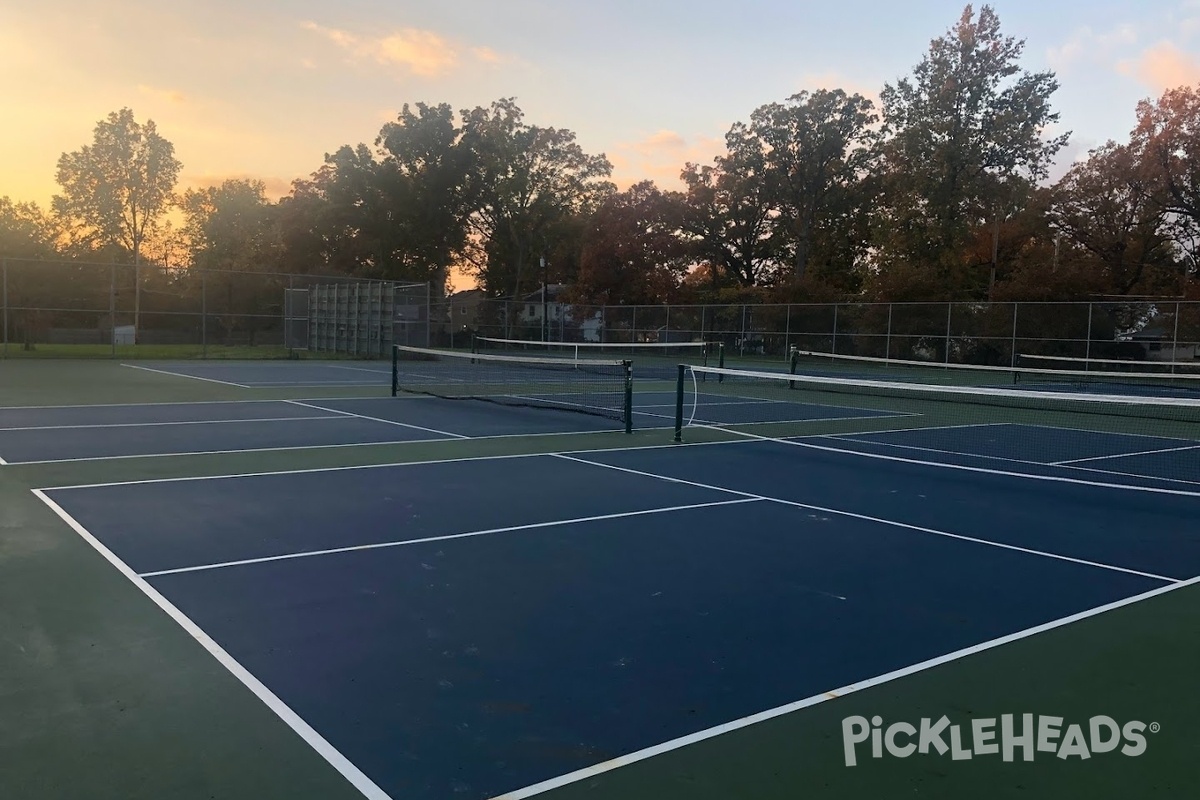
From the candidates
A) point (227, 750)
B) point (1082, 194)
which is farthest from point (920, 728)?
point (1082, 194)

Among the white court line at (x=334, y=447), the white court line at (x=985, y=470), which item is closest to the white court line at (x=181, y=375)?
the white court line at (x=334, y=447)

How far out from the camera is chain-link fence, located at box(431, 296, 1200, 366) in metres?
32.0

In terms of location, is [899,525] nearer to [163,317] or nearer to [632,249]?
[163,317]

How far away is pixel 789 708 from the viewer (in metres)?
3.91

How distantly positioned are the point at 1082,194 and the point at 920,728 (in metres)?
Result: 50.2

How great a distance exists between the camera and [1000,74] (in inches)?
1845

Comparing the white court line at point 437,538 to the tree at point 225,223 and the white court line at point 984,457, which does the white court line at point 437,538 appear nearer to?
the white court line at point 984,457

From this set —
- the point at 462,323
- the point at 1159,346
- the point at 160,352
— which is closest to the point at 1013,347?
the point at 1159,346

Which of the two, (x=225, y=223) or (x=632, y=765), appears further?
(x=225, y=223)

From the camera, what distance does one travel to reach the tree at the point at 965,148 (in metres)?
46.2

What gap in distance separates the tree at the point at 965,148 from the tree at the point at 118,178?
141 feet

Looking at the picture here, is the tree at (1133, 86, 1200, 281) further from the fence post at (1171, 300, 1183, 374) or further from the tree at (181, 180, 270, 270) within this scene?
the tree at (181, 180, 270, 270)

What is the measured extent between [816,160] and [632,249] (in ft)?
39.1

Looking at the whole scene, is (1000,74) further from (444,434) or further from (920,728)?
(920,728)
